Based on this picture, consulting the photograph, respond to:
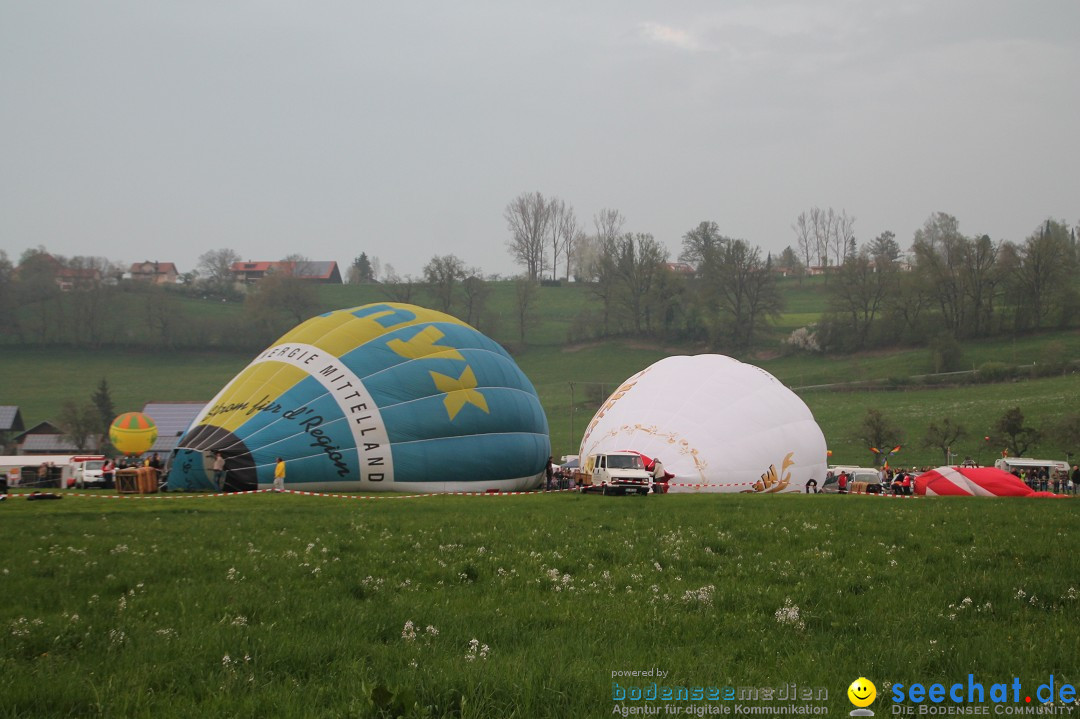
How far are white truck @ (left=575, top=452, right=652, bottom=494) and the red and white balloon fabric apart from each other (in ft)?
25.0

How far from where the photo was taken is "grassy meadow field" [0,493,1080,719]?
4.13m

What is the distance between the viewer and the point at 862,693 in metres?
4.08

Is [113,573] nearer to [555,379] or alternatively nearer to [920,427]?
[920,427]

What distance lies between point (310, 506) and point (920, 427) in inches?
1932

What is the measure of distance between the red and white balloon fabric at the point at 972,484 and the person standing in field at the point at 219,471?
686 inches

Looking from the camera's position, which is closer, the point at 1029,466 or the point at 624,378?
the point at 1029,466

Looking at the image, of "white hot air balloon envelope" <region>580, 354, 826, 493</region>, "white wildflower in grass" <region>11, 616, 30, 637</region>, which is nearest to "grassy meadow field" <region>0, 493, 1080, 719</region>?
"white wildflower in grass" <region>11, 616, 30, 637</region>

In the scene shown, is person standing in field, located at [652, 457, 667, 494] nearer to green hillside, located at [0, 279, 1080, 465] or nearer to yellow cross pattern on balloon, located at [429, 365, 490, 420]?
yellow cross pattern on balloon, located at [429, 365, 490, 420]

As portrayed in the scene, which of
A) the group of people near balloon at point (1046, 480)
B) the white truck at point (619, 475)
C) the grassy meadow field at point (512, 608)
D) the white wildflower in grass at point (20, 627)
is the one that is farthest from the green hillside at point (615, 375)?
the white wildflower in grass at point (20, 627)

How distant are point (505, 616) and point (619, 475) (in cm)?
1674

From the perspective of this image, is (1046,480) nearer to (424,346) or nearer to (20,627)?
(424,346)

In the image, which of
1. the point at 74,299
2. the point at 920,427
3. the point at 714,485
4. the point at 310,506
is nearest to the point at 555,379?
the point at 920,427

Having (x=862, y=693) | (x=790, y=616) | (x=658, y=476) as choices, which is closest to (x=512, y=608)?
(x=790, y=616)

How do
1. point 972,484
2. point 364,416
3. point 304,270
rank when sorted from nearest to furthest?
point 364,416
point 972,484
point 304,270
